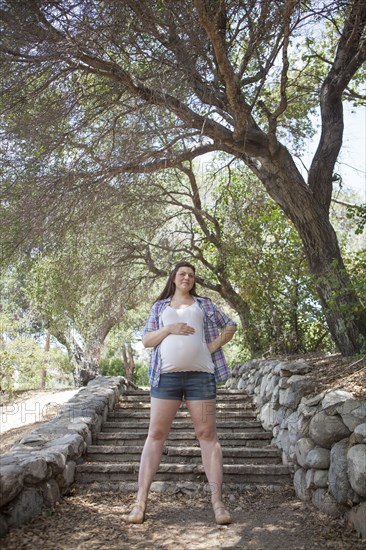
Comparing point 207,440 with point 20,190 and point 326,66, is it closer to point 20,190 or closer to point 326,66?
point 20,190

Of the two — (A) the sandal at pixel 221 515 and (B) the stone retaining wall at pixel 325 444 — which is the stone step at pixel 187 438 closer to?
(B) the stone retaining wall at pixel 325 444

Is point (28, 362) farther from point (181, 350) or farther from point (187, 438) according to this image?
point (181, 350)

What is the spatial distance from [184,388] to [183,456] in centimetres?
197

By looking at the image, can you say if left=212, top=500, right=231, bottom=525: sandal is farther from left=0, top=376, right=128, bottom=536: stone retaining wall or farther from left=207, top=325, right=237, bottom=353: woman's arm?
left=0, top=376, right=128, bottom=536: stone retaining wall

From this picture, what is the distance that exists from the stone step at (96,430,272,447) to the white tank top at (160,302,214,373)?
97.9 inches

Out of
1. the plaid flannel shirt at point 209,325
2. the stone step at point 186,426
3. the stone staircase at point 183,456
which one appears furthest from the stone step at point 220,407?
the plaid flannel shirt at point 209,325

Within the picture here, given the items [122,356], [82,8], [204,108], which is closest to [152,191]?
[204,108]

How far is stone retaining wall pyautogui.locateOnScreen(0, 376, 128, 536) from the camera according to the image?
3.34 m

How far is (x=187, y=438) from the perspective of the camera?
5.91m

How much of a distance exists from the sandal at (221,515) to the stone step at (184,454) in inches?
66.3

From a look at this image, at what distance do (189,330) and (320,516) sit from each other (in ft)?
5.15

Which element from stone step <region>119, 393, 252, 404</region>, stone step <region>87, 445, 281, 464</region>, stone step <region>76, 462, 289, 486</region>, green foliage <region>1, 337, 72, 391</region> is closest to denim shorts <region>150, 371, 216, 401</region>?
stone step <region>76, 462, 289, 486</region>

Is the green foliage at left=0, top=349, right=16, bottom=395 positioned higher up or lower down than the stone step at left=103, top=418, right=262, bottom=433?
higher up

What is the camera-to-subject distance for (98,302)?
1132 cm
